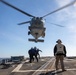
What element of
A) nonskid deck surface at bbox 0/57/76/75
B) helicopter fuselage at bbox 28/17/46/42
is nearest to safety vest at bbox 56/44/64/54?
nonskid deck surface at bbox 0/57/76/75

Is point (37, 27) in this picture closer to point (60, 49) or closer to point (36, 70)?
point (60, 49)

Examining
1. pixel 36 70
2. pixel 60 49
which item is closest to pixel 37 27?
pixel 60 49

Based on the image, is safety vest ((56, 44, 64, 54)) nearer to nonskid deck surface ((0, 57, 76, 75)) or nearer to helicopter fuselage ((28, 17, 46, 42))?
nonskid deck surface ((0, 57, 76, 75))

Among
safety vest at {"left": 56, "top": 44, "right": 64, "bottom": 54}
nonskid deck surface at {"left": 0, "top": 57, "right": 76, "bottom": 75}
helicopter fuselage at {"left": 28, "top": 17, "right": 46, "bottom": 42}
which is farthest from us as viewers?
helicopter fuselage at {"left": 28, "top": 17, "right": 46, "bottom": 42}

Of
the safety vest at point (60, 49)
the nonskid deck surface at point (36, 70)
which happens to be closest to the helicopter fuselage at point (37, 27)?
the nonskid deck surface at point (36, 70)

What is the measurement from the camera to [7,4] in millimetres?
25109

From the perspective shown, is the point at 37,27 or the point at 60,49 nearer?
the point at 60,49

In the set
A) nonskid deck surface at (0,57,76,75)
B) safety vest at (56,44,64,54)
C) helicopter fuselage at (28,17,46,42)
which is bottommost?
nonskid deck surface at (0,57,76,75)

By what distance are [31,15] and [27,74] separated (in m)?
15.8

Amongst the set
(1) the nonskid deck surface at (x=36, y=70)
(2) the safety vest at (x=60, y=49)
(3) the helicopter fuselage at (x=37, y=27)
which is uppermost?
(3) the helicopter fuselage at (x=37, y=27)

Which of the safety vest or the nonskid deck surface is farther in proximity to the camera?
the safety vest

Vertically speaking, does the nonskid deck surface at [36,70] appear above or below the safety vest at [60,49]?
below

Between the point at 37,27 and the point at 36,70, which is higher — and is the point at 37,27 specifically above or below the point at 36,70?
above

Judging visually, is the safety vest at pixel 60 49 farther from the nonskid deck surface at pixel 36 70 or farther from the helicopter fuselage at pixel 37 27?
the helicopter fuselage at pixel 37 27
